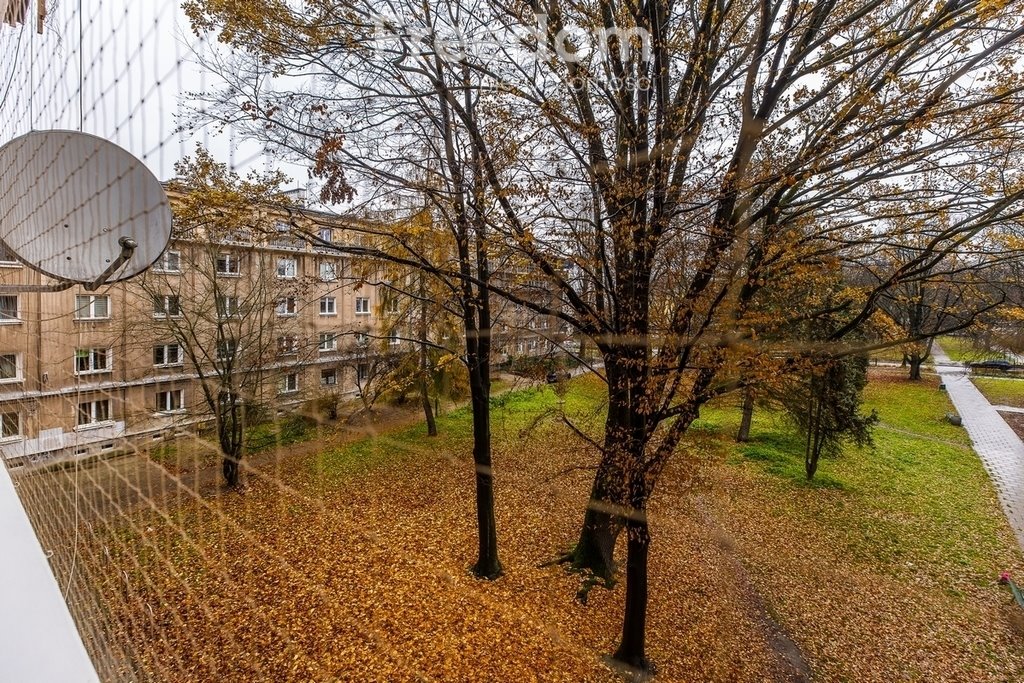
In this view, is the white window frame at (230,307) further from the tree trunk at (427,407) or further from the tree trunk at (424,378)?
the tree trunk at (427,407)

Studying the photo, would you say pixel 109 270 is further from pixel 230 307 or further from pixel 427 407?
pixel 427 407

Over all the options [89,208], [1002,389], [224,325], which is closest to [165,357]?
[224,325]

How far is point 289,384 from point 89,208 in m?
4.85

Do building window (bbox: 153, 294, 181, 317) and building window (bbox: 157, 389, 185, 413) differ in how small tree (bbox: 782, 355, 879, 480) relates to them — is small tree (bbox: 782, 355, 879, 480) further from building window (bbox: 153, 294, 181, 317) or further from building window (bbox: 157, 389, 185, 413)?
building window (bbox: 157, 389, 185, 413)

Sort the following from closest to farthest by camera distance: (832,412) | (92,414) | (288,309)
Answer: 1. (92,414)
2. (288,309)
3. (832,412)

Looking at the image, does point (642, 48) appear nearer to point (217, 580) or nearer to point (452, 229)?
point (452, 229)

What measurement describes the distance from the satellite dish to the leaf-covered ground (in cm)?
156

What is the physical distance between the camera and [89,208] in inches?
38.9

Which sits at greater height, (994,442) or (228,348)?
(228,348)

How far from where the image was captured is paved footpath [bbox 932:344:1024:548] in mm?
5500

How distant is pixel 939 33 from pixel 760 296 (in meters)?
1.32

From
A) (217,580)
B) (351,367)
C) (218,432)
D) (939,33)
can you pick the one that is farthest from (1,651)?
(351,367)

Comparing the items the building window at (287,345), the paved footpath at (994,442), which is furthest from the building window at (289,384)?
the paved footpath at (994,442)

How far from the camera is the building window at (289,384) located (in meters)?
5.20
